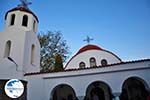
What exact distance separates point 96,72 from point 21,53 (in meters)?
6.82

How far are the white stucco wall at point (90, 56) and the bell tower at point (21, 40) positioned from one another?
5550mm

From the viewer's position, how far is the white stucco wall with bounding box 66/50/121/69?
19.8m

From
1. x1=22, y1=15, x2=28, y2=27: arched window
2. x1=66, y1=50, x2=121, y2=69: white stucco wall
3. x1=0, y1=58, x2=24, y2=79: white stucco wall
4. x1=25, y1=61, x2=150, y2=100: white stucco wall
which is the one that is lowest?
x1=25, y1=61, x2=150, y2=100: white stucco wall

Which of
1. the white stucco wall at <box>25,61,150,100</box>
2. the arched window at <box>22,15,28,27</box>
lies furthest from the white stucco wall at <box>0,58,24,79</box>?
the arched window at <box>22,15,28,27</box>

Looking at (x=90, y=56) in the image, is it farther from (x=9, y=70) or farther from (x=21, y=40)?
(x=9, y=70)

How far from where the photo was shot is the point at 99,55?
20109 millimetres

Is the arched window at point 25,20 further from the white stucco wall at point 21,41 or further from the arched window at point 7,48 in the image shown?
the arched window at point 7,48

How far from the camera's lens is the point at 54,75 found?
1263 centimetres

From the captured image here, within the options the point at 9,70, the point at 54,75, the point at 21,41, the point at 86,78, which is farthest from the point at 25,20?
the point at 86,78

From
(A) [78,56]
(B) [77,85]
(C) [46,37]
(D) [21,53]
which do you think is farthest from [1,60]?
(C) [46,37]

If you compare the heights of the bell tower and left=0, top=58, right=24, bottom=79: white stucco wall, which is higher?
the bell tower

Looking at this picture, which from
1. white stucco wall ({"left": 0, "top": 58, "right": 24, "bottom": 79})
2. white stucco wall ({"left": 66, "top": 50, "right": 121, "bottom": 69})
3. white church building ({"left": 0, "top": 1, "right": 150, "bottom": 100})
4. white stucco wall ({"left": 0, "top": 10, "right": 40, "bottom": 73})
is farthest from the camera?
white stucco wall ({"left": 66, "top": 50, "right": 121, "bottom": 69})

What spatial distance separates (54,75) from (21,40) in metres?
4.87

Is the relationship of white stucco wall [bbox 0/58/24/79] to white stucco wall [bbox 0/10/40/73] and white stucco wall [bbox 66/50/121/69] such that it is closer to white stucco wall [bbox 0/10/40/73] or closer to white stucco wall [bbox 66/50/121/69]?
white stucco wall [bbox 0/10/40/73]
